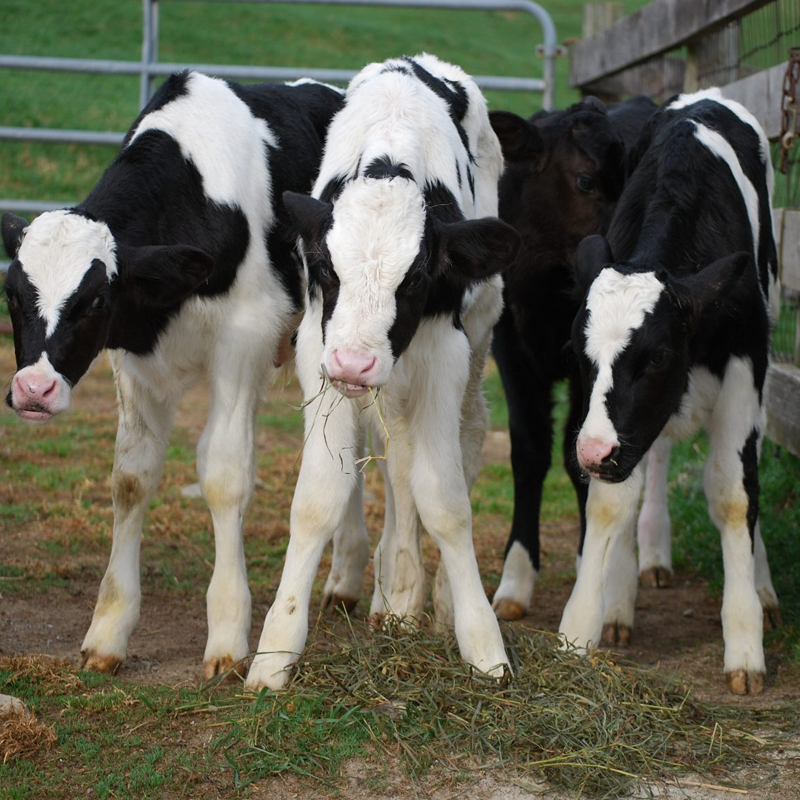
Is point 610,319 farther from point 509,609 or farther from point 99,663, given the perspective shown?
point 99,663

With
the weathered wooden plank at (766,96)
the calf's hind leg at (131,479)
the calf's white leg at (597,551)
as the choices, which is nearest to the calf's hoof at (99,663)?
the calf's hind leg at (131,479)

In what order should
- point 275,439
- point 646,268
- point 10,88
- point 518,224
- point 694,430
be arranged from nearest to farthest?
point 646,268
point 694,430
point 518,224
point 275,439
point 10,88

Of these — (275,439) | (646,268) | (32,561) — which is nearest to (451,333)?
(646,268)

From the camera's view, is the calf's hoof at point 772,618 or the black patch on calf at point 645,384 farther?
the calf's hoof at point 772,618

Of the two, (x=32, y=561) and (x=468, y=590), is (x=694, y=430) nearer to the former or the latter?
(x=468, y=590)

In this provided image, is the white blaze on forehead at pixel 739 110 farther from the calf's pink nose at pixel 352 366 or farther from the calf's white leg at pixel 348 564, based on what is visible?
the calf's pink nose at pixel 352 366

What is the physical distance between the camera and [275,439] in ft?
29.4

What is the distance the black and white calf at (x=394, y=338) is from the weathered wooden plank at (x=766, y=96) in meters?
2.25

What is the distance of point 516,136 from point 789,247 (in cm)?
150

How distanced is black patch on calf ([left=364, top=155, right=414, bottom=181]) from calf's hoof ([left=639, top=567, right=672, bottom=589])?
116 inches

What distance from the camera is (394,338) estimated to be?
162 inches

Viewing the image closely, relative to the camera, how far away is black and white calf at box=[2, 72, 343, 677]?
458 cm

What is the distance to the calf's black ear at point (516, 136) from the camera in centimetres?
620

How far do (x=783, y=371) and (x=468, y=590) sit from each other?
2.83 meters
